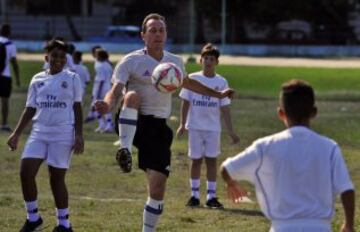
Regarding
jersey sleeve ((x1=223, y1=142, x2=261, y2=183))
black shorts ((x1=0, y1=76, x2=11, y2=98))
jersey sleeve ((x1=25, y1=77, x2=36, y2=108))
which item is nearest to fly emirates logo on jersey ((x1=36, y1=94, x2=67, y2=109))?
jersey sleeve ((x1=25, y1=77, x2=36, y2=108))

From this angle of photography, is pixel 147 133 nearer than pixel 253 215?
Yes

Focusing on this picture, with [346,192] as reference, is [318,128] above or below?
below

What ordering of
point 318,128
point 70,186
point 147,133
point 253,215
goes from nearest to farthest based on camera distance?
1. point 147,133
2. point 253,215
3. point 70,186
4. point 318,128

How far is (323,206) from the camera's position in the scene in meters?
5.25

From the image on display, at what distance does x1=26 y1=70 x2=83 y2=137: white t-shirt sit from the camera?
28.7 feet

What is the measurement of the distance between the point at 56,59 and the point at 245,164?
394 centimetres

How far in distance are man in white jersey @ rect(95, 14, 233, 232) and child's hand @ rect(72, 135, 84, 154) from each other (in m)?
0.72

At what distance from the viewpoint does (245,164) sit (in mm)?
5285

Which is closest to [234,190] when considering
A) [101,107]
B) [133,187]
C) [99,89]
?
[101,107]

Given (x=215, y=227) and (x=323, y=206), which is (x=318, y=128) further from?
(x=323, y=206)

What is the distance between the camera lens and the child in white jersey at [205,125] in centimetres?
1107

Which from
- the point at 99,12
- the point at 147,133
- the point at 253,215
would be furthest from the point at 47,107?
the point at 99,12

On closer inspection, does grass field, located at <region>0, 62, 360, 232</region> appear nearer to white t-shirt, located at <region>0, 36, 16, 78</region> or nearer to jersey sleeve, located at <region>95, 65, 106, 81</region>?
jersey sleeve, located at <region>95, 65, 106, 81</region>

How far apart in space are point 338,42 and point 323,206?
66212 millimetres
